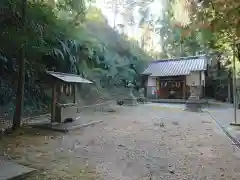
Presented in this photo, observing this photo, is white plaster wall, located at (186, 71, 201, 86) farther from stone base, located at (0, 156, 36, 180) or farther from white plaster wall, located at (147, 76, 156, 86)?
stone base, located at (0, 156, 36, 180)

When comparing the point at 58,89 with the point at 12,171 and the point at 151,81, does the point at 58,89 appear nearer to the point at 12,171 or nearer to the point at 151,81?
the point at 12,171

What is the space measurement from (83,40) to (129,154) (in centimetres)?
1222

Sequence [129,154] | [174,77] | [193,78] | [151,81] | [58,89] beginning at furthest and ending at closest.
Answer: [151,81]
[174,77]
[193,78]
[58,89]
[129,154]

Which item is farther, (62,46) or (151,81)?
(151,81)

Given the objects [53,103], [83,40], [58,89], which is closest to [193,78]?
[83,40]

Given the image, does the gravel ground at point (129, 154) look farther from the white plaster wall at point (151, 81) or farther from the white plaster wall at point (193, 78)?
the white plaster wall at point (151, 81)

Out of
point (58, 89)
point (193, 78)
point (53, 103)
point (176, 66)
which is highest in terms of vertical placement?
point (176, 66)

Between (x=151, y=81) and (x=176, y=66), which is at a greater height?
(x=176, y=66)

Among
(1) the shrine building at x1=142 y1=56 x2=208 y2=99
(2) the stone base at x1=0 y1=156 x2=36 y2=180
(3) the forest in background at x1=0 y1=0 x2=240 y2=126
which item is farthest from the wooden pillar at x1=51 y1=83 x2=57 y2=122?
(1) the shrine building at x1=142 y1=56 x2=208 y2=99

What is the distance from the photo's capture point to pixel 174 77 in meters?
22.8

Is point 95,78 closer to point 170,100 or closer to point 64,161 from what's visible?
point 170,100

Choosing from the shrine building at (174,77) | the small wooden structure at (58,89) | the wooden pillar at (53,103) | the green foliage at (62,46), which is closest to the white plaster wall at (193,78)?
the shrine building at (174,77)

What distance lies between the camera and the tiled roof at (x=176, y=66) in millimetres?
21859

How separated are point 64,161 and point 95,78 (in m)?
14.8
